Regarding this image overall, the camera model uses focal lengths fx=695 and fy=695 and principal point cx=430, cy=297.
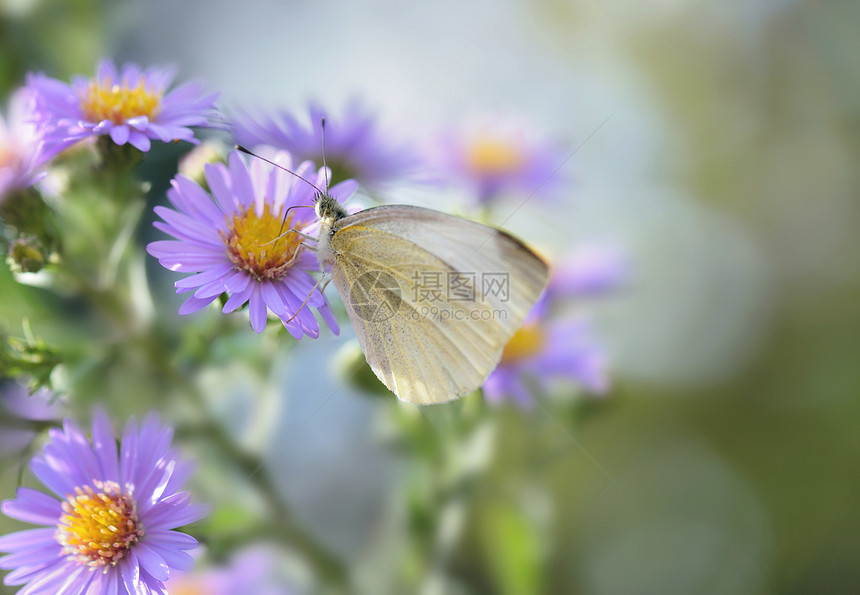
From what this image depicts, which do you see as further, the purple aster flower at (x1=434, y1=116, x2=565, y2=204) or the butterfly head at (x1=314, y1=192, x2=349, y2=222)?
the purple aster flower at (x1=434, y1=116, x2=565, y2=204)

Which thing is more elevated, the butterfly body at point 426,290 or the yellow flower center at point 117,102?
the yellow flower center at point 117,102

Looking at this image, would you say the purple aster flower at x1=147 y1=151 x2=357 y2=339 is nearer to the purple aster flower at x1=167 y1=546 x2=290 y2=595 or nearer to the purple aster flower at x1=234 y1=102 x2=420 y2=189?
the purple aster flower at x1=234 y1=102 x2=420 y2=189

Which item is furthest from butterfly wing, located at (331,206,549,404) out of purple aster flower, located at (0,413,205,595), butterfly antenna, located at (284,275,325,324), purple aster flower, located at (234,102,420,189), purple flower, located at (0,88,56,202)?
purple flower, located at (0,88,56,202)

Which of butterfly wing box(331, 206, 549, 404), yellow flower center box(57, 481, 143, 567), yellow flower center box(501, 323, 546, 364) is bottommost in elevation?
yellow flower center box(57, 481, 143, 567)

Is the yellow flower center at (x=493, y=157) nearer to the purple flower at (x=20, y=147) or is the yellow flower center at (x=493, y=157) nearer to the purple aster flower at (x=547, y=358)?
the purple aster flower at (x=547, y=358)

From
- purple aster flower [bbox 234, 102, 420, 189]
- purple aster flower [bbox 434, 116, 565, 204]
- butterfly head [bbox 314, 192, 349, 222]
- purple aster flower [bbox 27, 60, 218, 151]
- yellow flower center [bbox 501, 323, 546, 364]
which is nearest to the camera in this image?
purple aster flower [bbox 27, 60, 218, 151]

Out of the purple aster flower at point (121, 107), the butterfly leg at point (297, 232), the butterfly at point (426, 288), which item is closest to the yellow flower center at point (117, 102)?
the purple aster flower at point (121, 107)

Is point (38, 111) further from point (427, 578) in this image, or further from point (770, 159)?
point (770, 159)
